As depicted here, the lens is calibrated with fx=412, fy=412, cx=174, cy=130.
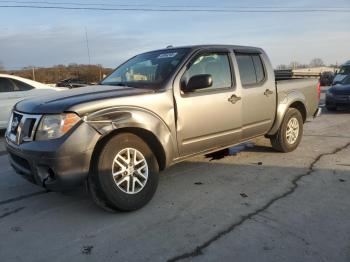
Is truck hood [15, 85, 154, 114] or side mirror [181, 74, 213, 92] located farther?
side mirror [181, 74, 213, 92]

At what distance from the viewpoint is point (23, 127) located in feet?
14.3

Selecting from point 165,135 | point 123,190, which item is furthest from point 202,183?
point 123,190

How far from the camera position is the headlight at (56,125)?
13.3 ft

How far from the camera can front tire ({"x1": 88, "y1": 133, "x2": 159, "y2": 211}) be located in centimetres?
421

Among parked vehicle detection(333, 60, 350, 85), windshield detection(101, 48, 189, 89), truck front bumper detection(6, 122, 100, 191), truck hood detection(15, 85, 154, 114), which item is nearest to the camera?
truck front bumper detection(6, 122, 100, 191)

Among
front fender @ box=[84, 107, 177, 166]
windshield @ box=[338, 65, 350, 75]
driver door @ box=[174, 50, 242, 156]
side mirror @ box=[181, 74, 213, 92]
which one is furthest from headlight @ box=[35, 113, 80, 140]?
windshield @ box=[338, 65, 350, 75]

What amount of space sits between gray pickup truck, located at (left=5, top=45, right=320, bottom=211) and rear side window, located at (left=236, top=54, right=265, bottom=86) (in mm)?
18

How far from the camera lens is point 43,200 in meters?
4.92

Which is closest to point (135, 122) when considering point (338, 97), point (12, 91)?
point (12, 91)

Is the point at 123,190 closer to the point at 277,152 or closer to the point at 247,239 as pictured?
the point at 247,239

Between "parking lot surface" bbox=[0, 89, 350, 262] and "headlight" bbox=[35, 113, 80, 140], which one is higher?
"headlight" bbox=[35, 113, 80, 140]

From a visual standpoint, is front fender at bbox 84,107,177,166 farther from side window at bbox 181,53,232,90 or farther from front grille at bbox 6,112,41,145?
side window at bbox 181,53,232,90

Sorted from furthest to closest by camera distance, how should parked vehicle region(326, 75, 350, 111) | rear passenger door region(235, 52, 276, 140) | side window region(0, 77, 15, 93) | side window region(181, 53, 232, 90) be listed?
parked vehicle region(326, 75, 350, 111) → side window region(0, 77, 15, 93) → rear passenger door region(235, 52, 276, 140) → side window region(181, 53, 232, 90)

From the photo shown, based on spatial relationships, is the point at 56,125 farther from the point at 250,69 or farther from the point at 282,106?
the point at 282,106
